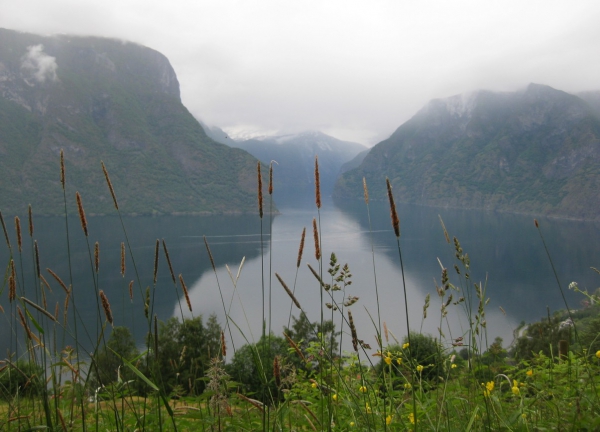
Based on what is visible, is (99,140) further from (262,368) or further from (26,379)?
(262,368)

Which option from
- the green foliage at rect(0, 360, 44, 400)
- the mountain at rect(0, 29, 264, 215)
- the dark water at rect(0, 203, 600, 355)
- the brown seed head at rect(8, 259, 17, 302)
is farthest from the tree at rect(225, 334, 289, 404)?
the mountain at rect(0, 29, 264, 215)

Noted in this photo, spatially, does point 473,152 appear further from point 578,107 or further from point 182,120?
point 182,120

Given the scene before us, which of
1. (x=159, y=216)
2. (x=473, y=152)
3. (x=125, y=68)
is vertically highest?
(x=125, y=68)

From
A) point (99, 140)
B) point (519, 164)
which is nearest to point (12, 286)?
point (99, 140)

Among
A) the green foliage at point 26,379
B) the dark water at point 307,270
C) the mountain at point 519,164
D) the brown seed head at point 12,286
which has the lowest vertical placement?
the dark water at point 307,270

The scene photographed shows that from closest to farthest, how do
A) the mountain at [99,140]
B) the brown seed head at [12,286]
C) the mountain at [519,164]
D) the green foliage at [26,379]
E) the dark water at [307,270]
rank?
the green foliage at [26,379]
the brown seed head at [12,286]
the dark water at [307,270]
the mountain at [99,140]
the mountain at [519,164]

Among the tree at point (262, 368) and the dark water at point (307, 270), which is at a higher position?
the tree at point (262, 368)

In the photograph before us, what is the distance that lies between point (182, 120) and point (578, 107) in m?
153

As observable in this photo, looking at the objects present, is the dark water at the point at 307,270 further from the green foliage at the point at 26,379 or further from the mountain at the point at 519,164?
the mountain at the point at 519,164

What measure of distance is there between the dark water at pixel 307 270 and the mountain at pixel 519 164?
105ft

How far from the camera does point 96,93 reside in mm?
158625

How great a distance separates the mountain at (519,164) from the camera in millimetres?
131125

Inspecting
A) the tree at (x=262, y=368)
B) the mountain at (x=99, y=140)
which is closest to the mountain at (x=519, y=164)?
the mountain at (x=99, y=140)

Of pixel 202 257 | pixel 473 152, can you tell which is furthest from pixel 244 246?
pixel 473 152
